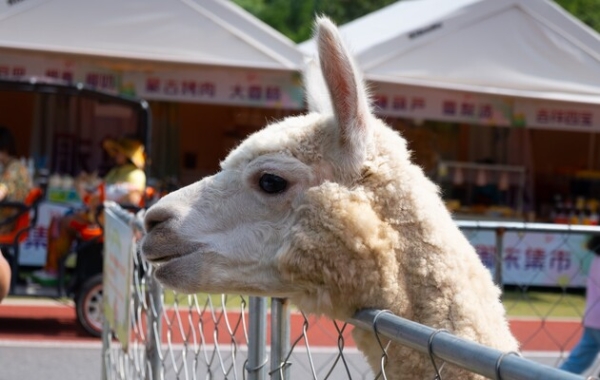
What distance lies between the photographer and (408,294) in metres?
2.41

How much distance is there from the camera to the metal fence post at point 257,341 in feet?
9.06

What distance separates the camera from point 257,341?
2.77 meters

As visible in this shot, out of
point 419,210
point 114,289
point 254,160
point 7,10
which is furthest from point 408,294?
point 7,10

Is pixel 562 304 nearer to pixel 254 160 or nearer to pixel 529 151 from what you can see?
pixel 529 151

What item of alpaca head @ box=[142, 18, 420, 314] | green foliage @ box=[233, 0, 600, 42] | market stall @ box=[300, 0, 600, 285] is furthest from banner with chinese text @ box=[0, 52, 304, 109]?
green foliage @ box=[233, 0, 600, 42]

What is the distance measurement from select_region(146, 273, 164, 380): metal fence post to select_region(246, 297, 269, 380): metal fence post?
122 cm

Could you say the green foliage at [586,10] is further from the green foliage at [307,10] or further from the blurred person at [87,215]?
the blurred person at [87,215]

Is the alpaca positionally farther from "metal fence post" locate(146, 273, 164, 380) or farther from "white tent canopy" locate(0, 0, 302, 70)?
"white tent canopy" locate(0, 0, 302, 70)

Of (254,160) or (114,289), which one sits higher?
(254,160)

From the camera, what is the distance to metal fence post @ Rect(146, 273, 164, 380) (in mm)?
3955

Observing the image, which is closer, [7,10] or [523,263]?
[7,10]

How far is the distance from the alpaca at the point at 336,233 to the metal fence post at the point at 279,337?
0.17 metres

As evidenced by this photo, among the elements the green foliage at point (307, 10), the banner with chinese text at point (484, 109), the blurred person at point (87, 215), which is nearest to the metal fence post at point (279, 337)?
the blurred person at point (87, 215)

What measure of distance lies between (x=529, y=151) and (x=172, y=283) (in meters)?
14.7
